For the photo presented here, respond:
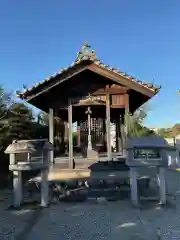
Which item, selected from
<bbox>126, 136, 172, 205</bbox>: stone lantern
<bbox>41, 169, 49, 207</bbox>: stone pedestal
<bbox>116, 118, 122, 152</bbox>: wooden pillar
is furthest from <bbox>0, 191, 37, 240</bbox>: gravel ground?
<bbox>116, 118, 122, 152</bbox>: wooden pillar

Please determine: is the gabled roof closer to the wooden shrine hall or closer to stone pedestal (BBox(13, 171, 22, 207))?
the wooden shrine hall

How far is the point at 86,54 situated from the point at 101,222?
5.88m

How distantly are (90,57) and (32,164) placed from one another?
13.9 feet

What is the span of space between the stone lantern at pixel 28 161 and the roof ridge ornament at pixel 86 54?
3.45 metres

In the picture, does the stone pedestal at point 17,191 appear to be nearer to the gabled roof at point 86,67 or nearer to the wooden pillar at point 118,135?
the gabled roof at point 86,67

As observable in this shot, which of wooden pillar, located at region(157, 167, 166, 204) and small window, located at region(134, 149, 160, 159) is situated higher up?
small window, located at region(134, 149, 160, 159)

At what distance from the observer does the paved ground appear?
525 centimetres

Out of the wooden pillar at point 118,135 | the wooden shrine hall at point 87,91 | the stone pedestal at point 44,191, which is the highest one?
the wooden shrine hall at point 87,91

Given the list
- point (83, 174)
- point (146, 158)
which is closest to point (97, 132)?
point (83, 174)

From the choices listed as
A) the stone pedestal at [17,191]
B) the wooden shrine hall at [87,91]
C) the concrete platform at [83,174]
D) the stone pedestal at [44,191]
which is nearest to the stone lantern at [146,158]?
the concrete platform at [83,174]

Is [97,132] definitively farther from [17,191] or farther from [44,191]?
[17,191]

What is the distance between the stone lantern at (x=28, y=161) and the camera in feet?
25.2

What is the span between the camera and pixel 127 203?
7.91m

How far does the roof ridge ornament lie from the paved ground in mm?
4805
